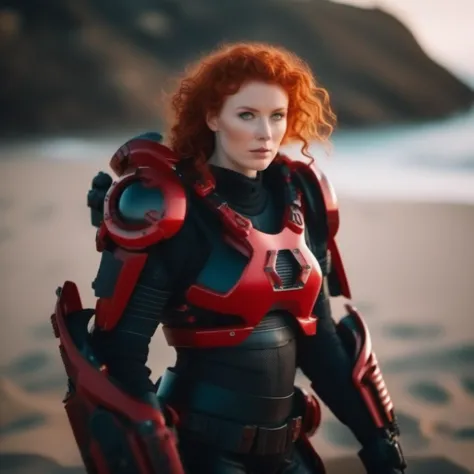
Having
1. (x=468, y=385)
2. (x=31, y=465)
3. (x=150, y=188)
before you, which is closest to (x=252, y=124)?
(x=150, y=188)

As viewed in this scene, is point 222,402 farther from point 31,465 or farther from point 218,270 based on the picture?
point 31,465

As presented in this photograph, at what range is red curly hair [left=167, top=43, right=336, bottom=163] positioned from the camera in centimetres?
106

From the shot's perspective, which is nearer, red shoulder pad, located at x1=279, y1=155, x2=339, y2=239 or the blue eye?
the blue eye

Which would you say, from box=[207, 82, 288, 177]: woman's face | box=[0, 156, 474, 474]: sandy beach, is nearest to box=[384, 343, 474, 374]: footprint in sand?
box=[0, 156, 474, 474]: sandy beach

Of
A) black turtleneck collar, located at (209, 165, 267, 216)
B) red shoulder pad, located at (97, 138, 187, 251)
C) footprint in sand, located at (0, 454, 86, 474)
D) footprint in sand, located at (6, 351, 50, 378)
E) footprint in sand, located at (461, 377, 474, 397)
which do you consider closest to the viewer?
red shoulder pad, located at (97, 138, 187, 251)

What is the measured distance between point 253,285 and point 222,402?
169mm

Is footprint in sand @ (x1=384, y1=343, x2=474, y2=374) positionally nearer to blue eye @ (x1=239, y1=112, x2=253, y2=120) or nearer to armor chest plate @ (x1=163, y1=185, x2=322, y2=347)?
armor chest plate @ (x1=163, y1=185, x2=322, y2=347)

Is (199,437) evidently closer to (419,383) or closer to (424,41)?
(419,383)

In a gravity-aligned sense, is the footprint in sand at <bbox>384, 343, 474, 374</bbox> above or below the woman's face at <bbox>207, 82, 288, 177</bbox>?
below

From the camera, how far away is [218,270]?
Answer: 1.03 m

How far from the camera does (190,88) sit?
112 centimetres

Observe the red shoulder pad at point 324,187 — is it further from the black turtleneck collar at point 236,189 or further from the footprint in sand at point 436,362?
the footprint in sand at point 436,362

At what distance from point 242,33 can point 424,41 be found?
506 mm

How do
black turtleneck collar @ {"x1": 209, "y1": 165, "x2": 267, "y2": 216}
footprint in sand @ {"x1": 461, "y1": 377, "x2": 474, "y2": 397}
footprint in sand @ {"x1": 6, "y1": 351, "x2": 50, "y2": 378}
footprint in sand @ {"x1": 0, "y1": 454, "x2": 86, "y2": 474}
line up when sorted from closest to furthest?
black turtleneck collar @ {"x1": 209, "y1": 165, "x2": 267, "y2": 216} < footprint in sand @ {"x1": 0, "y1": 454, "x2": 86, "y2": 474} < footprint in sand @ {"x1": 6, "y1": 351, "x2": 50, "y2": 378} < footprint in sand @ {"x1": 461, "y1": 377, "x2": 474, "y2": 397}
